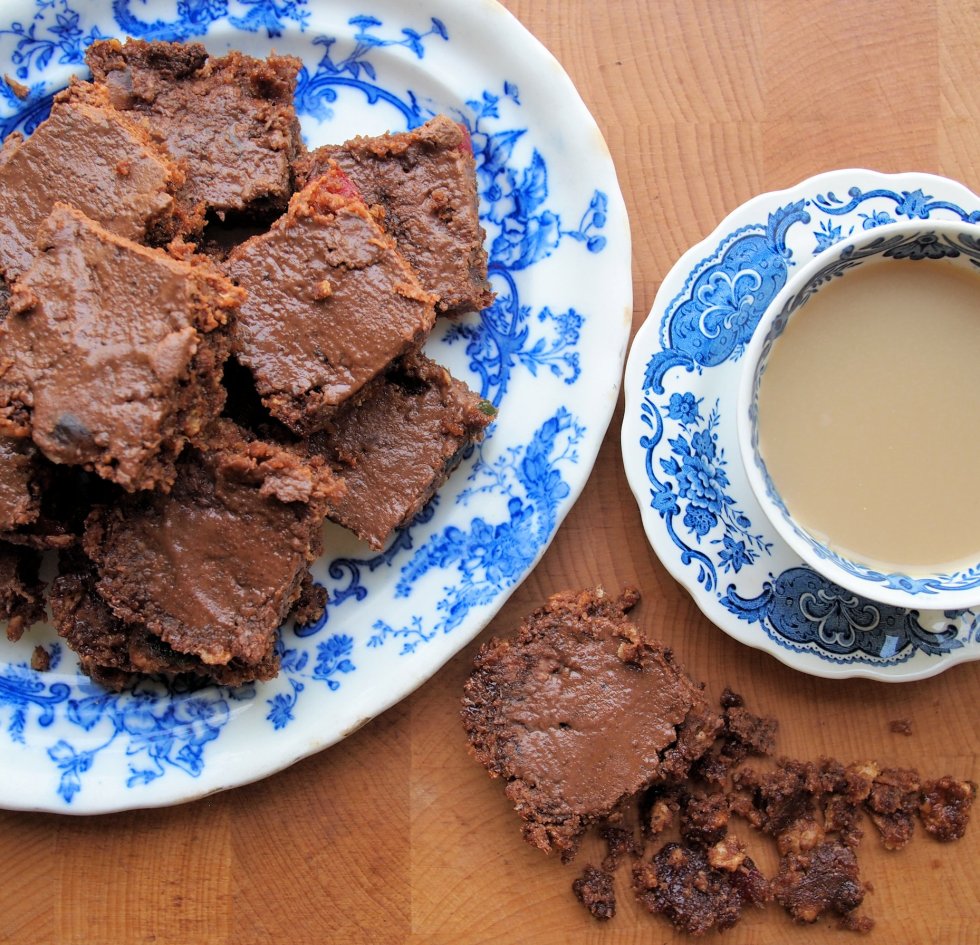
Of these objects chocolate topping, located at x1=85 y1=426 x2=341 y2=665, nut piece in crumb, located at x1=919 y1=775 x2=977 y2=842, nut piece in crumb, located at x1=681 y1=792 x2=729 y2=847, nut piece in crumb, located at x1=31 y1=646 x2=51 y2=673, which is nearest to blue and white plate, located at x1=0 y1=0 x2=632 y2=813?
nut piece in crumb, located at x1=31 y1=646 x2=51 y2=673

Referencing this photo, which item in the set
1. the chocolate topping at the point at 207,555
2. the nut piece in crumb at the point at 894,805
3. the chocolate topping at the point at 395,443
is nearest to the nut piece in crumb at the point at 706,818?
the nut piece in crumb at the point at 894,805

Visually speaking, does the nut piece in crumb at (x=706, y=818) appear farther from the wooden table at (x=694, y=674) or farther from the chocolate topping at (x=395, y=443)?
the chocolate topping at (x=395, y=443)

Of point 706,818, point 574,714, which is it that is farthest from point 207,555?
point 706,818

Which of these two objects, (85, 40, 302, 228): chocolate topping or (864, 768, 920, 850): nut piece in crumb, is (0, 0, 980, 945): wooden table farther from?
(85, 40, 302, 228): chocolate topping

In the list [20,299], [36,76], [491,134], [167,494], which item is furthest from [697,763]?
[36,76]

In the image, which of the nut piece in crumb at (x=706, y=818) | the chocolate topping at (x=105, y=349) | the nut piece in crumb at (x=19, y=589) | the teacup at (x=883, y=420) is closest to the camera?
the chocolate topping at (x=105, y=349)

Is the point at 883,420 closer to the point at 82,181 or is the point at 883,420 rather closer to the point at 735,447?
the point at 735,447
